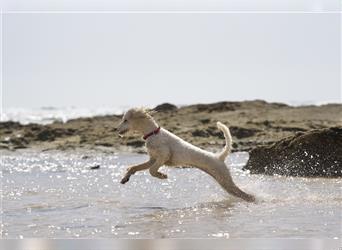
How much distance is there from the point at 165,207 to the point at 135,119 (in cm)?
137

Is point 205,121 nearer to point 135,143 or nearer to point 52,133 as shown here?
point 135,143

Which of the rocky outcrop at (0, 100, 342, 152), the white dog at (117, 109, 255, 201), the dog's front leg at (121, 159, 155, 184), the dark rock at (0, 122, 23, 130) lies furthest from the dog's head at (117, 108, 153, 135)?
the dark rock at (0, 122, 23, 130)

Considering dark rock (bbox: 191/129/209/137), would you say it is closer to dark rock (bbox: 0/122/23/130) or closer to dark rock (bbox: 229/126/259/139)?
dark rock (bbox: 229/126/259/139)

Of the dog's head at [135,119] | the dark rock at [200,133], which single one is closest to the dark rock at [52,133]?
the dark rock at [200,133]

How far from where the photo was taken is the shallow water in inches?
269

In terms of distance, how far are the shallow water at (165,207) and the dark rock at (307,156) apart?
37 cm

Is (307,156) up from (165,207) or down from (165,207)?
up

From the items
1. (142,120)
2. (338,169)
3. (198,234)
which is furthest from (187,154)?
(338,169)

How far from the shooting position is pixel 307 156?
40.2 ft

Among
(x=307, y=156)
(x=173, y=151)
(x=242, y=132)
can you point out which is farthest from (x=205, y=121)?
(x=173, y=151)

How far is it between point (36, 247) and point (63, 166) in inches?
454

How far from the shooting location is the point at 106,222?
7.49 m

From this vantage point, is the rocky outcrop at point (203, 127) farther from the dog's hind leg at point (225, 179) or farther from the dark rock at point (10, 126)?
the dog's hind leg at point (225, 179)

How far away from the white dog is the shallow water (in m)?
0.34
